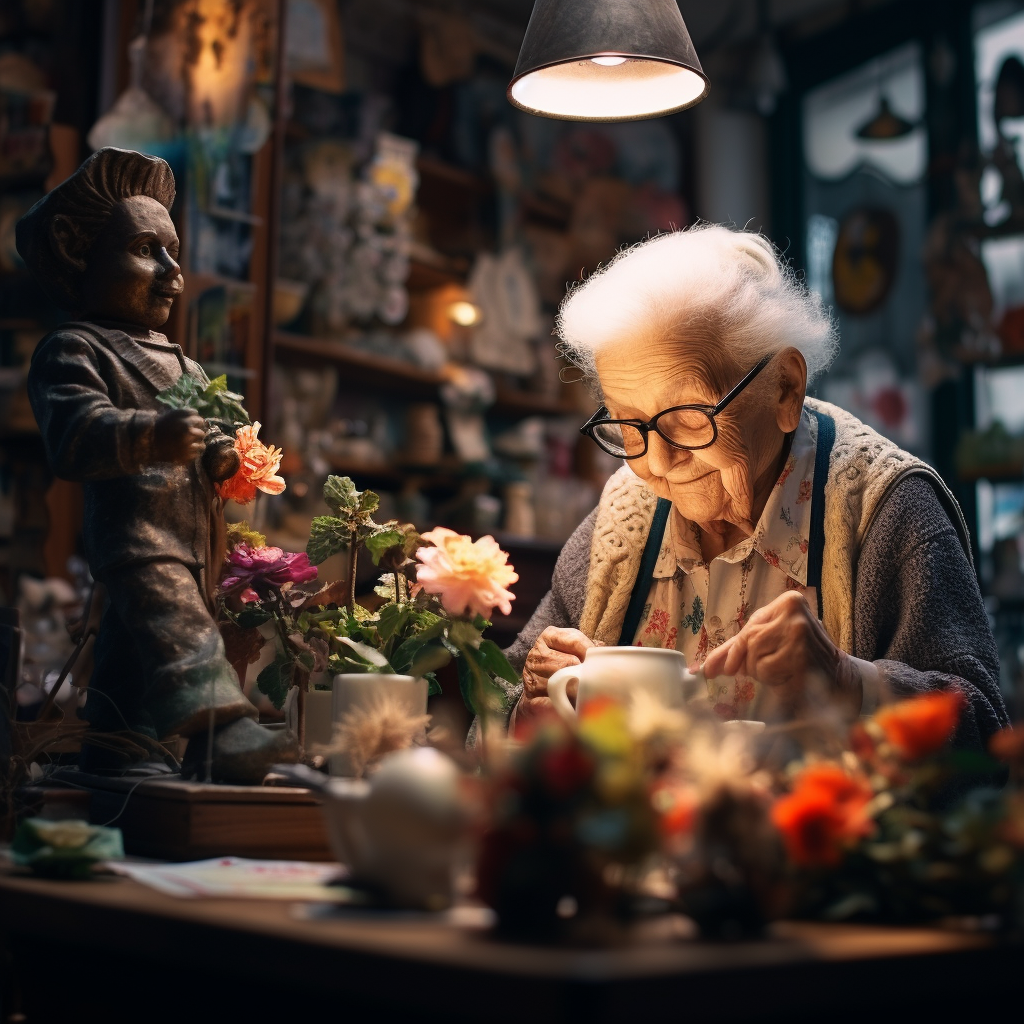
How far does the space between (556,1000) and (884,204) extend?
528cm

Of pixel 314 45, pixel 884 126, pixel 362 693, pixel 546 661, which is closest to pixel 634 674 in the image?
pixel 362 693

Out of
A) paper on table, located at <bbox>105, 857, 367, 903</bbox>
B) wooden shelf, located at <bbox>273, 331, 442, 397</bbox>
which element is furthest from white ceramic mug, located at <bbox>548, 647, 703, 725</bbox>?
wooden shelf, located at <bbox>273, 331, 442, 397</bbox>

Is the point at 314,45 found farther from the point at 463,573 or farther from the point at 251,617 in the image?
the point at 463,573

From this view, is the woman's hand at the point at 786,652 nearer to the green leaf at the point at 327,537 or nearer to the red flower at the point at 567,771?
the green leaf at the point at 327,537

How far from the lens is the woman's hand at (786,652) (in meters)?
1.31

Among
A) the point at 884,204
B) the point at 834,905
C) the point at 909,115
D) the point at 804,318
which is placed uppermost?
the point at 909,115

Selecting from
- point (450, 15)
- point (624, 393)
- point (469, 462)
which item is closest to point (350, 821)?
point (624, 393)

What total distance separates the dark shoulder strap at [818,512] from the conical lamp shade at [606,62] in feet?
1.77

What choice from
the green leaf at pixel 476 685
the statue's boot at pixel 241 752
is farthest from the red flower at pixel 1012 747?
the statue's boot at pixel 241 752

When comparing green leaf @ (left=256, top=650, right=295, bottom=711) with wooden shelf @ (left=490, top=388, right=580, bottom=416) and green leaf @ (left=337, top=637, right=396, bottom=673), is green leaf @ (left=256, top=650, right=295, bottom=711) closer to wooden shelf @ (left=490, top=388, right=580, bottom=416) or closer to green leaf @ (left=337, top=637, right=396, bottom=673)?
green leaf @ (left=337, top=637, right=396, bottom=673)

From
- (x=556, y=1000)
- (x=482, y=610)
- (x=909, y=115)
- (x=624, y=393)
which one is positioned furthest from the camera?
(x=909, y=115)

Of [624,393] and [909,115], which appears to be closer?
[624,393]

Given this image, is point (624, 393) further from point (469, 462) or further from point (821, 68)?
point (821, 68)

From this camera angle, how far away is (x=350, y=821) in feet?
2.71
